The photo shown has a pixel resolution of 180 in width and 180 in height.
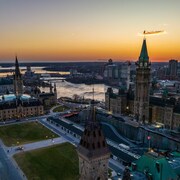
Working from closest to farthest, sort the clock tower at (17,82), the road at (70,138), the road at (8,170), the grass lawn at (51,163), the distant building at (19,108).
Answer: the road at (8,170) < the grass lawn at (51,163) < the road at (70,138) < the distant building at (19,108) < the clock tower at (17,82)

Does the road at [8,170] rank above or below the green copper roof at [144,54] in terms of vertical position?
below

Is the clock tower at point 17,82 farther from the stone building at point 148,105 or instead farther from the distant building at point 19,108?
the stone building at point 148,105

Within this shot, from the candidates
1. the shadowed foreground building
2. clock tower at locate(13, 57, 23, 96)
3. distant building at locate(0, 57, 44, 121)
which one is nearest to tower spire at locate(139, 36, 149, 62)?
distant building at locate(0, 57, 44, 121)

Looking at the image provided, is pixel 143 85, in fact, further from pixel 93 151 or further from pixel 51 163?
pixel 93 151

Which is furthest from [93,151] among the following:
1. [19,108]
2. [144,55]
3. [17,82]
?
[17,82]

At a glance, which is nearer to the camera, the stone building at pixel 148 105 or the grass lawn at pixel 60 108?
the stone building at pixel 148 105

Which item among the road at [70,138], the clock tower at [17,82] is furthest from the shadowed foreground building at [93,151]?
the clock tower at [17,82]
